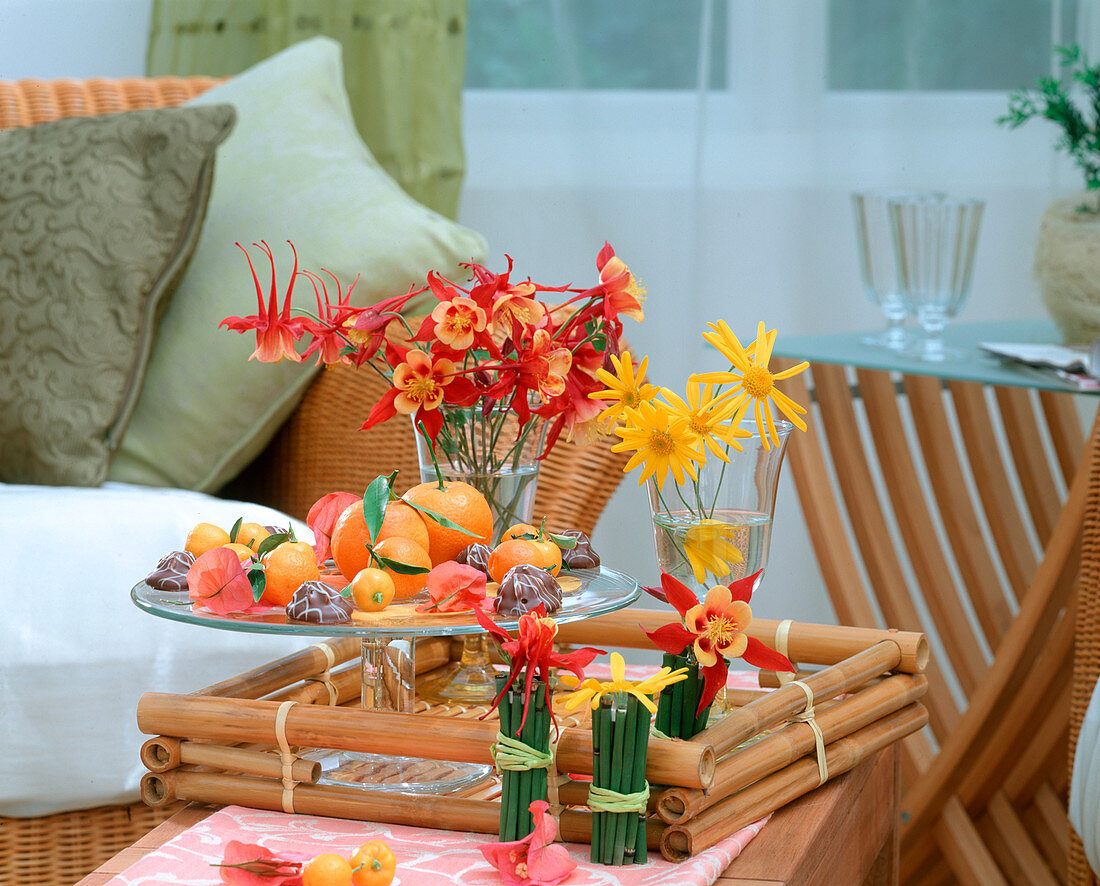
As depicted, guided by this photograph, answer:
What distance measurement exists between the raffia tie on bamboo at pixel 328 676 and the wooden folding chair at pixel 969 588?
66 cm

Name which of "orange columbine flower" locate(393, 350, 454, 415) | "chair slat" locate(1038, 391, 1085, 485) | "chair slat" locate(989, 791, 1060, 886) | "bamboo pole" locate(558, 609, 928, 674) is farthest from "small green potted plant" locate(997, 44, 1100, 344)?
"orange columbine flower" locate(393, 350, 454, 415)

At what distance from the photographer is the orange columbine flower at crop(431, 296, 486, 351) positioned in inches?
27.3

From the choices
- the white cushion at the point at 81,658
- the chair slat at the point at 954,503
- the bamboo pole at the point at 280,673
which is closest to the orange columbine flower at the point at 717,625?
the bamboo pole at the point at 280,673

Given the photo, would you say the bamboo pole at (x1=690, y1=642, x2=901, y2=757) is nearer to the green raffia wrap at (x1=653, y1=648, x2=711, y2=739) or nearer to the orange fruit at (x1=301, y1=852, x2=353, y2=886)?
the green raffia wrap at (x1=653, y1=648, x2=711, y2=739)

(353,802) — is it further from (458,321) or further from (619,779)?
(458,321)

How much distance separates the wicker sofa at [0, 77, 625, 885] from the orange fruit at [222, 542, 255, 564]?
1.34 ft

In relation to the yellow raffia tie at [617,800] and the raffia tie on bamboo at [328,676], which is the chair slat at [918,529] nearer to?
the raffia tie on bamboo at [328,676]

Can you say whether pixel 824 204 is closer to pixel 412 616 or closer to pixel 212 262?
pixel 212 262

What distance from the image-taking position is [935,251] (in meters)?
1.48

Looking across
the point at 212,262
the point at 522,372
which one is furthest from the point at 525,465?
the point at 212,262

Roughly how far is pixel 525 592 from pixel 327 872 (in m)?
0.16

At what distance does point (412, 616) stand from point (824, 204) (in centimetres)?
160

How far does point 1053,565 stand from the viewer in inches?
51.9

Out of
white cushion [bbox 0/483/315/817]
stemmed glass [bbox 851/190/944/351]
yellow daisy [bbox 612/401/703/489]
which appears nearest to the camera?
yellow daisy [bbox 612/401/703/489]
